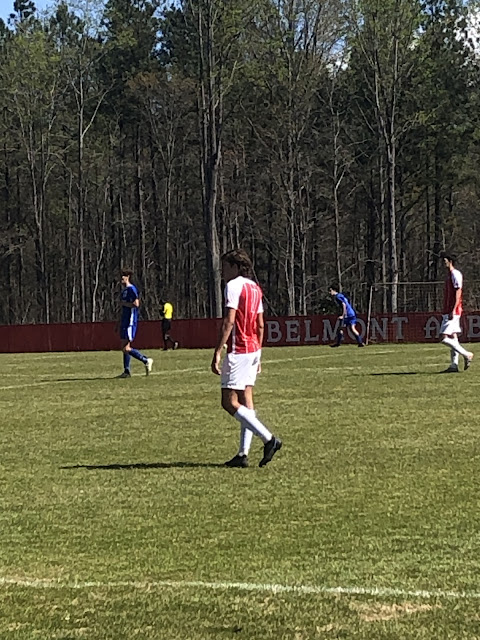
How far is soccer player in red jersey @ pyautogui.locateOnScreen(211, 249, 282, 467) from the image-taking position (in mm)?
9766

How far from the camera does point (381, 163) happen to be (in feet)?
205

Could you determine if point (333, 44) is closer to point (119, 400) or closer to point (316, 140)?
point (316, 140)

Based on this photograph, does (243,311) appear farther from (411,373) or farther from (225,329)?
(411,373)

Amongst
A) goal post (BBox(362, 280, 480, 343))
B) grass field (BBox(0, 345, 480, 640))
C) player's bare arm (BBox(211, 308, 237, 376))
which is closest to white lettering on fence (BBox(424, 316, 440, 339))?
goal post (BBox(362, 280, 480, 343))

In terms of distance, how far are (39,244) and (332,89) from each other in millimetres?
19080

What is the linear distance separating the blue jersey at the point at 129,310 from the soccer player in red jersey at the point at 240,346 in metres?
11.5

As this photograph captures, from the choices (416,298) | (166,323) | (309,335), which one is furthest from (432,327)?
(166,323)

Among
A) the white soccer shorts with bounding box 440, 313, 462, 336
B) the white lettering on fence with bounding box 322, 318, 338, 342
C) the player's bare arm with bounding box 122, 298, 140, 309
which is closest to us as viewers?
the white soccer shorts with bounding box 440, 313, 462, 336

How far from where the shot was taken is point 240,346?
9.89 metres

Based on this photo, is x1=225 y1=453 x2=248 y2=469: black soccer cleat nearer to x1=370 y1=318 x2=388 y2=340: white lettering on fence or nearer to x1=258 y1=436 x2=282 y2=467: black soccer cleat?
x1=258 y1=436 x2=282 y2=467: black soccer cleat

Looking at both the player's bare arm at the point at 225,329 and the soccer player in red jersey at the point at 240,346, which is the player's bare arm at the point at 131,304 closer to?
the soccer player in red jersey at the point at 240,346

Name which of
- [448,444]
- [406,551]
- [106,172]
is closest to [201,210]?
[106,172]

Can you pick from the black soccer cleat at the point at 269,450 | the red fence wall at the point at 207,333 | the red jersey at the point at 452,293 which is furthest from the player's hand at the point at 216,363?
the red fence wall at the point at 207,333

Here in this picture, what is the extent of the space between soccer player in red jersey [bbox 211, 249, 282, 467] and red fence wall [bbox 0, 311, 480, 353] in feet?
92.6
